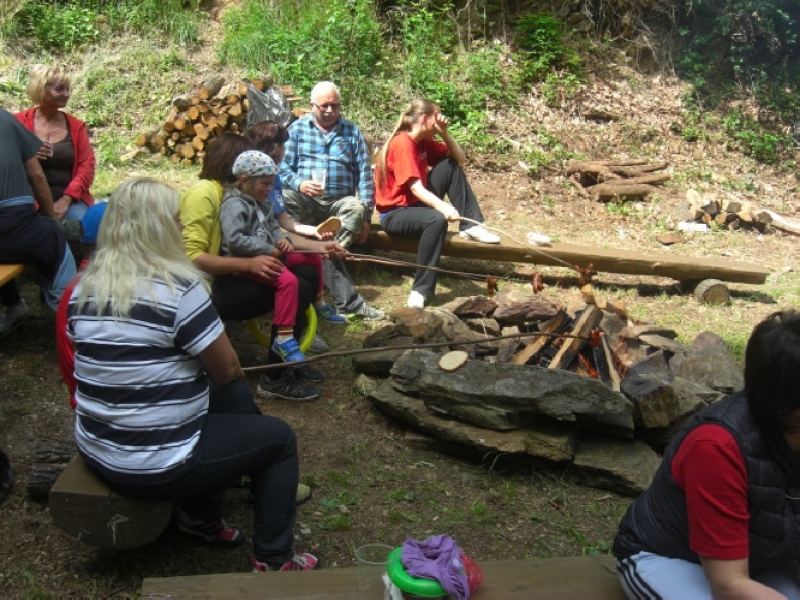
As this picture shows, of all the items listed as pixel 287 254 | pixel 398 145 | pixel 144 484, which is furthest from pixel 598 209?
pixel 144 484

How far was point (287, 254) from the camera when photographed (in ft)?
15.9

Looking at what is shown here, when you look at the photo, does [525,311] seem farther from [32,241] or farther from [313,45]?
[313,45]

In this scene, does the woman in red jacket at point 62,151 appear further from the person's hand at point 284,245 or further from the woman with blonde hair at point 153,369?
the woman with blonde hair at point 153,369

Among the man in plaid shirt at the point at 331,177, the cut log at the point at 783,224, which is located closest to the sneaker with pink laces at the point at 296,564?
the man in plaid shirt at the point at 331,177

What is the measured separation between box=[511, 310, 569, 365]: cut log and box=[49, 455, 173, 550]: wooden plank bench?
95.0 inches

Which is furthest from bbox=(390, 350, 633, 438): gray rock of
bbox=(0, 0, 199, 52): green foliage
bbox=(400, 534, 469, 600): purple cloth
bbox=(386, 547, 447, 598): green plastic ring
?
bbox=(0, 0, 199, 52): green foliage

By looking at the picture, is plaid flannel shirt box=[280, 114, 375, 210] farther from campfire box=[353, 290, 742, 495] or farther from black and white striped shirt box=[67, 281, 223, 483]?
black and white striped shirt box=[67, 281, 223, 483]

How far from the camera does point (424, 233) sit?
6246mm

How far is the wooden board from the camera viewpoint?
21.7 ft

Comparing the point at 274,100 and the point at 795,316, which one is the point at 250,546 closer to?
the point at 795,316

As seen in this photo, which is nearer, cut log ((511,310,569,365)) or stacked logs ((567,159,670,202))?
cut log ((511,310,569,365))

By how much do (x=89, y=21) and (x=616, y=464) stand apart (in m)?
9.16

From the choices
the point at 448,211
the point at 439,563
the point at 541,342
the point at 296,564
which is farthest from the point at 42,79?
the point at 439,563

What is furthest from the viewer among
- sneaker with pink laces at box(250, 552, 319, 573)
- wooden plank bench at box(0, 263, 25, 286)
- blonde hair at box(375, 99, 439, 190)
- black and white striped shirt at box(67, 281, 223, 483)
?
blonde hair at box(375, 99, 439, 190)
